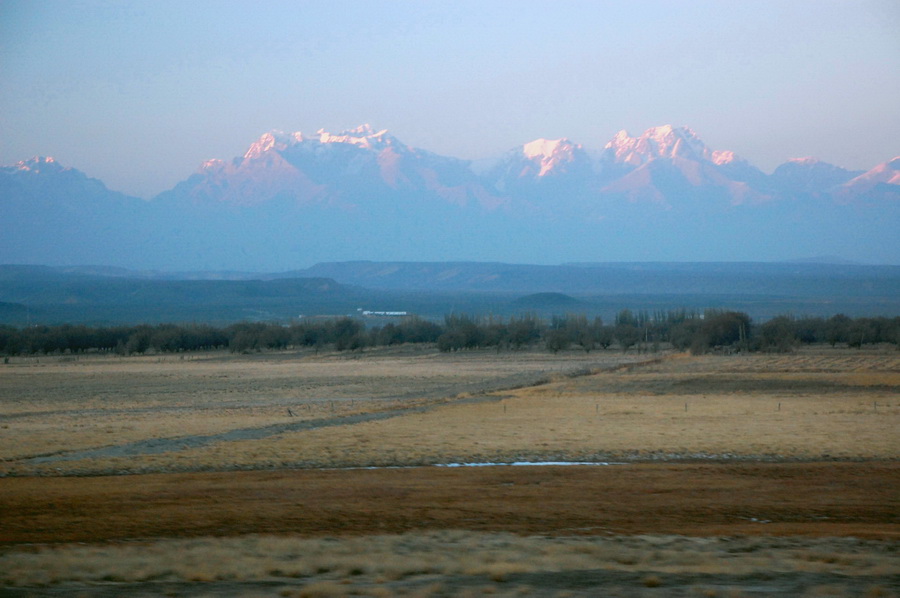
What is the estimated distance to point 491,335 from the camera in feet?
375

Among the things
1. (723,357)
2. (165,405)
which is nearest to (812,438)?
(165,405)

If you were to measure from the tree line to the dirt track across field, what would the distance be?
250ft

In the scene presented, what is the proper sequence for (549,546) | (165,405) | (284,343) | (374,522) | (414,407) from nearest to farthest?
(549,546), (374,522), (414,407), (165,405), (284,343)

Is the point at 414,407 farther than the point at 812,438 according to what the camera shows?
Yes

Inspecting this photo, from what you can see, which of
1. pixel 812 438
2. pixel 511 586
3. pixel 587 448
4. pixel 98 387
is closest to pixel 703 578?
pixel 511 586

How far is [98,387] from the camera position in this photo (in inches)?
2372

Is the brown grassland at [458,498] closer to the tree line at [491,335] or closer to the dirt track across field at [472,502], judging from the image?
the dirt track across field at [472,502]

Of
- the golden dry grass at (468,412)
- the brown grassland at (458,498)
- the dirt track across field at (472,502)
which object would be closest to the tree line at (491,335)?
the golden dry grass at (468,412)

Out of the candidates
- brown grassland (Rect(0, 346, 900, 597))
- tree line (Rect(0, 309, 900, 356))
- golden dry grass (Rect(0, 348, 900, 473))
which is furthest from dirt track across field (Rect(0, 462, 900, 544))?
tree line (Rect(0, 309, 900, 356))

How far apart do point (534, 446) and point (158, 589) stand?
16.9m

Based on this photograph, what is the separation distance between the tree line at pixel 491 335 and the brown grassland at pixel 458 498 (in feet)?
192

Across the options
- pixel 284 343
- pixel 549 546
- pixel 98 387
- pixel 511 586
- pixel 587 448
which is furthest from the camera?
pixel 284 343

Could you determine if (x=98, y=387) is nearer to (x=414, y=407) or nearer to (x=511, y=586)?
(x=414, y=407)

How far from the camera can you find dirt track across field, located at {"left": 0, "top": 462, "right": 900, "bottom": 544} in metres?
12.9
